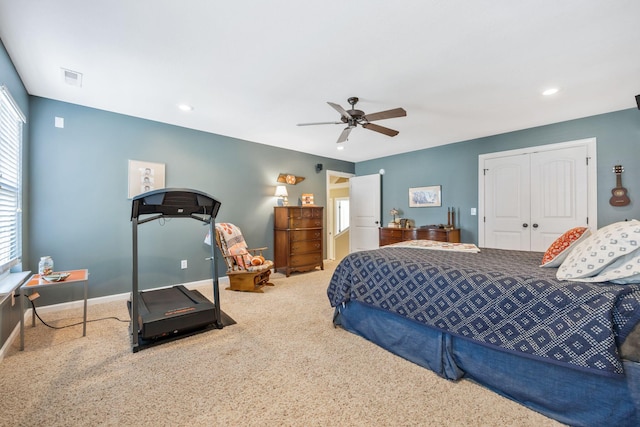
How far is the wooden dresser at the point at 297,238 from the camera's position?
4.95m

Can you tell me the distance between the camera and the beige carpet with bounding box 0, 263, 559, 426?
1.53m

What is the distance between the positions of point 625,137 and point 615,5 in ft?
8.79

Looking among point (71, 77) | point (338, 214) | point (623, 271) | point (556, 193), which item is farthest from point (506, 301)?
point (338, 214)

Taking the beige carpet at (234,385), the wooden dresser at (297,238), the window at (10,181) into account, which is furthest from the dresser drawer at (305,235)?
the window at (10,181)

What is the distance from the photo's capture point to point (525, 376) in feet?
5.21

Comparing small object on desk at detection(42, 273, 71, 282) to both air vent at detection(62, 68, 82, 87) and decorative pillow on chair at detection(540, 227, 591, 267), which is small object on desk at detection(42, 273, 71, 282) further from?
decorative pillow on chair at detection(540, 227, 591, 267)

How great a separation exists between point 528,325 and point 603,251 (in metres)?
0.58

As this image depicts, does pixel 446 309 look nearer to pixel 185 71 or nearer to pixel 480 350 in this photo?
pixel 480 350

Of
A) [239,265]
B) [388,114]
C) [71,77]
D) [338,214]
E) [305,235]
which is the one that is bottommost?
[239,265]

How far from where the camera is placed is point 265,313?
3.15 metres

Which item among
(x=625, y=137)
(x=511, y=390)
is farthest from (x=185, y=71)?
(x=625, y=137)

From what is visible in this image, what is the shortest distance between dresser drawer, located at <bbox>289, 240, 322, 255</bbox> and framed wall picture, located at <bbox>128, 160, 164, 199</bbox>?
2353 mm

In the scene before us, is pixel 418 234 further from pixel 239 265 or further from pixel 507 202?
pixel 239 265

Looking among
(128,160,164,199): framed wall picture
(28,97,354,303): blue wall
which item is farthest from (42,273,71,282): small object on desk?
(128,160,164,199): framed wall picture
